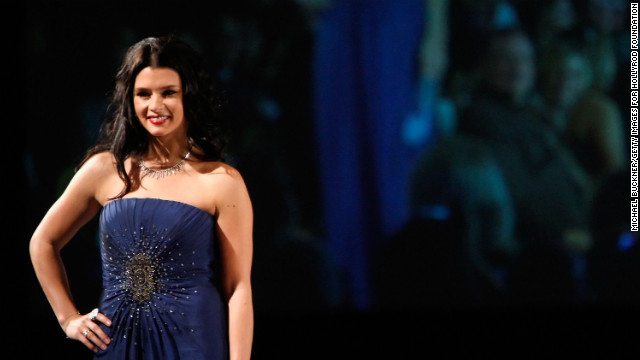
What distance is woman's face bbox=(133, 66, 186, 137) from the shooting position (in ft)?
6.61

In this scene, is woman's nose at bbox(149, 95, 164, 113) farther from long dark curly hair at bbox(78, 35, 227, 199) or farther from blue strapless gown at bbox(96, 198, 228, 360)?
blue strapless gown at bbox(96, 198, 228, 360)

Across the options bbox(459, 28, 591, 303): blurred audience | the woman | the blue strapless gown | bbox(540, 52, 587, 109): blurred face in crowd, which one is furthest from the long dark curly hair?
bbox(540, 52, 587, 109): blurred face in crowd

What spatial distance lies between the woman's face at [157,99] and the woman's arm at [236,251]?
20 cm

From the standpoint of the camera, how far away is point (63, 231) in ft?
6.93

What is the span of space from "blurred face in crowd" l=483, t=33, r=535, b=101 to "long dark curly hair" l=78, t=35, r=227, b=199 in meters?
1.95

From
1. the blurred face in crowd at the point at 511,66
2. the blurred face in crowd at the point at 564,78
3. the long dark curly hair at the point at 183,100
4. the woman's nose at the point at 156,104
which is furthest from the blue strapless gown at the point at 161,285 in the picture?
the blurred face in crowd at the point at 564,78

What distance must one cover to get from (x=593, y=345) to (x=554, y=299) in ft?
0.85

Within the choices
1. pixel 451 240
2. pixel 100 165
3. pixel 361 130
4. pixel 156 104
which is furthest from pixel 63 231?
pixel 451 240

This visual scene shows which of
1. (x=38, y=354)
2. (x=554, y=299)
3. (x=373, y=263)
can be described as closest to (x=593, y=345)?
(x=554, y=299)

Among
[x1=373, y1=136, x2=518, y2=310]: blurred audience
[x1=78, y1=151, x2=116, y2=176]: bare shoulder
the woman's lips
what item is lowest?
Answer: [x1=373, y1=136, x2=518, y2=310]: blurred audience

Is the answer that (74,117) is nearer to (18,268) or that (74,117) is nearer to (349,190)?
(18,268)

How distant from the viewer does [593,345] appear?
3.71 metres

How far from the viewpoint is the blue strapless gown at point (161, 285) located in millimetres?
2000

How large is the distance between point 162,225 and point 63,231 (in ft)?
0.95
